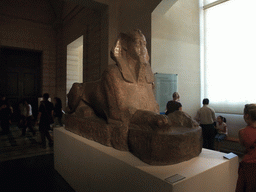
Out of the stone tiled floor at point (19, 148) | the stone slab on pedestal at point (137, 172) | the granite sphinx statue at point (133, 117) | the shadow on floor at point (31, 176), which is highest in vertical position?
the granite sphinx statue at point (133, 117)

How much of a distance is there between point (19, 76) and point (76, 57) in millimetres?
2920

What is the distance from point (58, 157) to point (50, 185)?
1.57 ft

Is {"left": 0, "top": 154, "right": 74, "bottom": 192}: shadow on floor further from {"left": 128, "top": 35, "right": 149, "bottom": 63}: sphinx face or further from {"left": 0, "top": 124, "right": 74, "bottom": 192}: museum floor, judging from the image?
{"left": 128, "top": 35, "right": 149, "bottom": 63}: sphinx face

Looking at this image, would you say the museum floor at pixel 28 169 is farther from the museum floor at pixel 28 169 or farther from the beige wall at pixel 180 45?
the beige wall at pixel 180 45

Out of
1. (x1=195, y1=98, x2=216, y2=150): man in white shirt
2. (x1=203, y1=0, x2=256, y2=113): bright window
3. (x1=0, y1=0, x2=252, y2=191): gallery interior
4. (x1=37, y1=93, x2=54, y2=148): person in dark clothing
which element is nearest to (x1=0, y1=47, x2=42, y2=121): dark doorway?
(x1=0, y1=0, x2=252, y2=191): gallery interior

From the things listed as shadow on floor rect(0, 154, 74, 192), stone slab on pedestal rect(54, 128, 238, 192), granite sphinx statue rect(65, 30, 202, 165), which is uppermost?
granite sphinx statue rect(65, 30, 202, 165)

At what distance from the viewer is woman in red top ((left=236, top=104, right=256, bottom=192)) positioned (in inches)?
64.5

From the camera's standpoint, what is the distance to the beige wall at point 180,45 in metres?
4.61

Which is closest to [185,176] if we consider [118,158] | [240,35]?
[118,158]

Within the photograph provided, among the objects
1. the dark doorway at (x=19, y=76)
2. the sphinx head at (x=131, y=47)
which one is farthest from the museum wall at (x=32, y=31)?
the sphinx head at (x=131, y=47)

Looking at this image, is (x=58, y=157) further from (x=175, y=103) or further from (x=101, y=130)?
(x=175, y=103)

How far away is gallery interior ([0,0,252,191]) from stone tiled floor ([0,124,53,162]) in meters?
0.02

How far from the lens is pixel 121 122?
1.99 metres

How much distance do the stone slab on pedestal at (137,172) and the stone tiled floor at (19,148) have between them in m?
1.96
